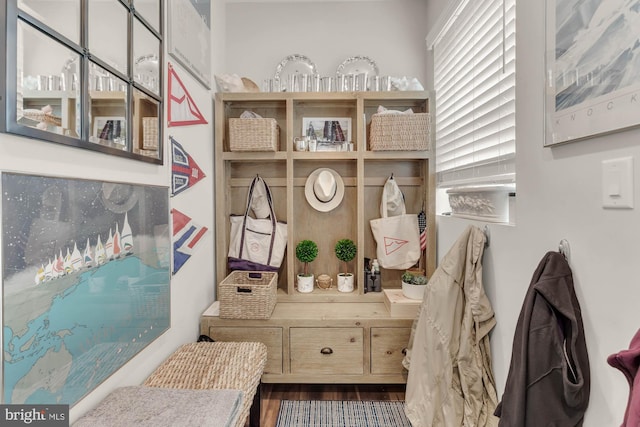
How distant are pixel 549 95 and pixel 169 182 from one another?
1.57 meters

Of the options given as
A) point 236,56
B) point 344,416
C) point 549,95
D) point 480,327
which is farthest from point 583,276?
point 236,56

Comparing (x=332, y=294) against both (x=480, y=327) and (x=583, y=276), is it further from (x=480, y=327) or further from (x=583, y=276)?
(x=583, y=276)

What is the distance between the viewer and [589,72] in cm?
91

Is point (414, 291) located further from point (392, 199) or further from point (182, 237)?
point (182, 237)

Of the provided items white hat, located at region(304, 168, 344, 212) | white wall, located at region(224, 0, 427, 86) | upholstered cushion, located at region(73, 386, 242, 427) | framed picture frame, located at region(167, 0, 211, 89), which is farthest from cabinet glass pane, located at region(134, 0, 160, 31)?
upholstered cushion, located at region(73, 386, 242, 427)

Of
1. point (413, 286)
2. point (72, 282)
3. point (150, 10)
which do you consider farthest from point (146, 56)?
point (413, 286)

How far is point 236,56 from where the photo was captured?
2568 millimetres

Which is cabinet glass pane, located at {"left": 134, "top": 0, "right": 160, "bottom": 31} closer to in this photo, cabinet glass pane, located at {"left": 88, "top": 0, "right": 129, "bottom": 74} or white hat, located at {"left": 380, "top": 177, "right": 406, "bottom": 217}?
cabinet glass pane, located at {"left": 88, "top": 0, "right": 129, "bottom": 74}

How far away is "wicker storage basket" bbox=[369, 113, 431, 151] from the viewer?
2254 millimetres

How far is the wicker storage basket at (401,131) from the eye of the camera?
7.39ft

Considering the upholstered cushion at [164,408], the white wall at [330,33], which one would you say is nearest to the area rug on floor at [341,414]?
the upholstered cushion at [164,408]

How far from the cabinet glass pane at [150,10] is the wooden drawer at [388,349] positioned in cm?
193

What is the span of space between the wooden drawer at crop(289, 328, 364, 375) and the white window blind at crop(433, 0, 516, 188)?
3.71 feet

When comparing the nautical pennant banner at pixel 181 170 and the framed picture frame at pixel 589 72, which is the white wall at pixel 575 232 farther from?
the nautical pennant banner at pixel 181 170
